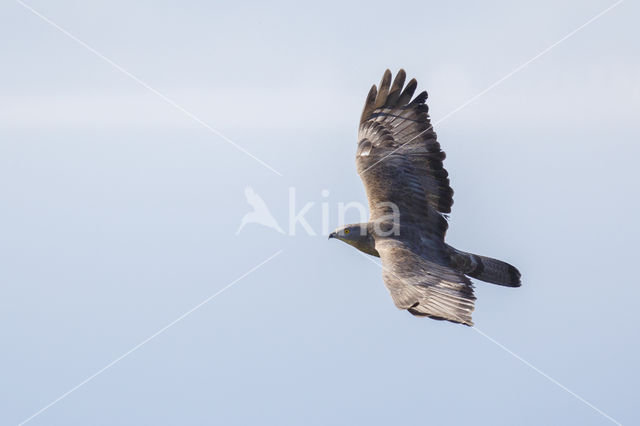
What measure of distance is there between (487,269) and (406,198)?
2.10m

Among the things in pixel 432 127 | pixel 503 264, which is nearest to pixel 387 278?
pixel 503 264

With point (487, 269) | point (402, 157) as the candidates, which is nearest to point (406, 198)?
point (402, 157)

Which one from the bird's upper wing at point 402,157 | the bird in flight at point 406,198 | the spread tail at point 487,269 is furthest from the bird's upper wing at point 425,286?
the bird's upper wing at point 402,157

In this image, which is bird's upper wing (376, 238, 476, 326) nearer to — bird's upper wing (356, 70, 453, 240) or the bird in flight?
the bird in flight

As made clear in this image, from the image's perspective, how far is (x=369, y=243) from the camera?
14531 millimetres

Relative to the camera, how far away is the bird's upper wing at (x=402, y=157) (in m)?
14.9

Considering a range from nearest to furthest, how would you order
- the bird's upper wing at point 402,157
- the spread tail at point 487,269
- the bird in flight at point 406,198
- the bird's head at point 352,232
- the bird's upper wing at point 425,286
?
the bird's upper wing at point 425,286
the bird in flight at point 406,198
the spread tail at point 487,269
the bird's head at point 352,232
the bird's upper wing at point 402,157

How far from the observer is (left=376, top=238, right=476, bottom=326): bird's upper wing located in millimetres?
11703

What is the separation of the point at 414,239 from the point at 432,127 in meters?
2.48

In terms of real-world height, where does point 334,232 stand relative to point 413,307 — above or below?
above

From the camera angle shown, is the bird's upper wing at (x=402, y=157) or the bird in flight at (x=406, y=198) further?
the bird's upper wing at (x=402, y=157)

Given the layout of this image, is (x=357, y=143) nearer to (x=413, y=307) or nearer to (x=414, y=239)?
(x=414, y=239)

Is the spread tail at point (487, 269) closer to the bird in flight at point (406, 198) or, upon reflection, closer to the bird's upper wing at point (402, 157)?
the bird in flight at point (406, 198)

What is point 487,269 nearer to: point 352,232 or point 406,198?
point 406,198
